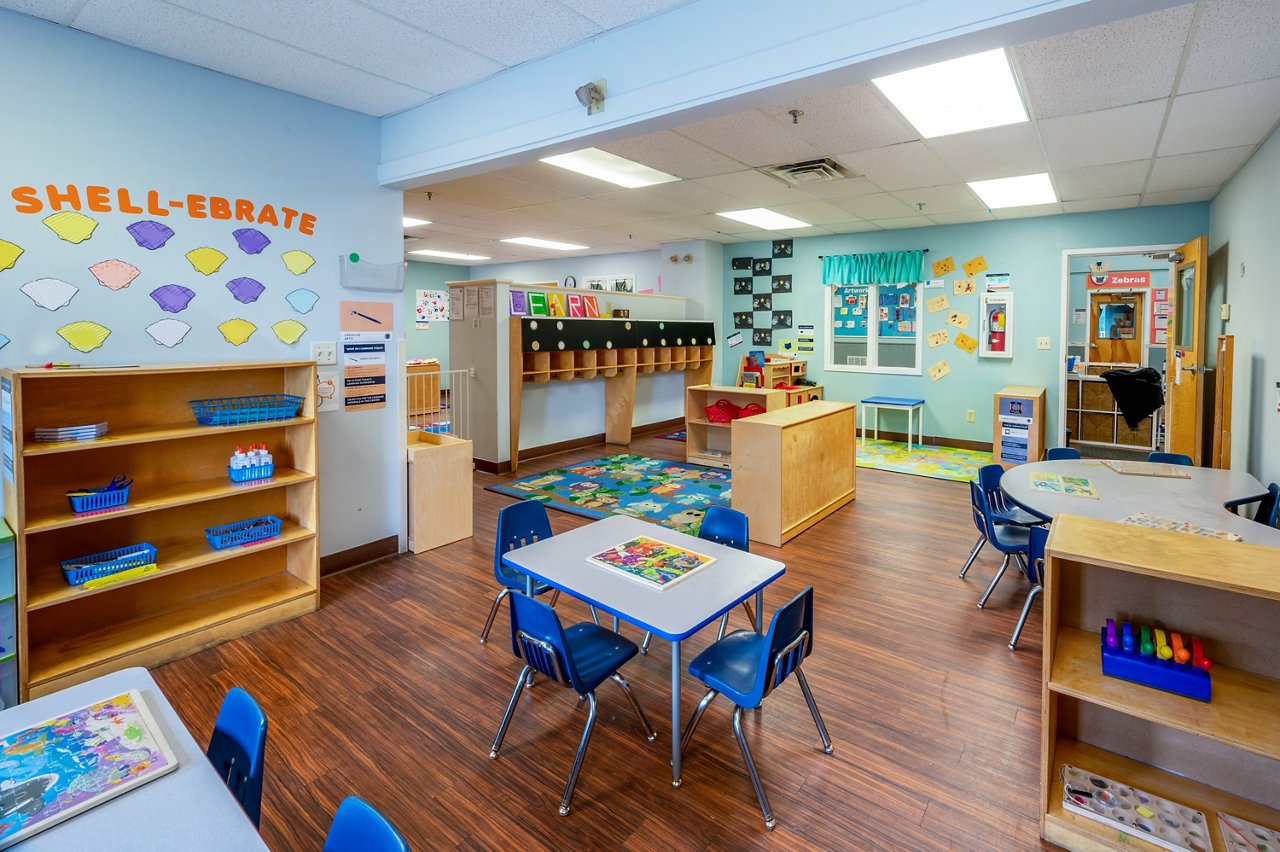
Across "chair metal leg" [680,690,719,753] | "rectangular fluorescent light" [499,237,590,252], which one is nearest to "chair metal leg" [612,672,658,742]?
"chair metal leg" [680,690,719,753]

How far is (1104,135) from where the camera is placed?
168 inches

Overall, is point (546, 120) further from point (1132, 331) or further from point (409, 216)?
point (1132, 331)

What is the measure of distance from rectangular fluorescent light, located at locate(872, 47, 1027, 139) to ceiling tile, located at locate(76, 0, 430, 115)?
2.74 m

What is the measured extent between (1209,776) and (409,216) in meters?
7.92

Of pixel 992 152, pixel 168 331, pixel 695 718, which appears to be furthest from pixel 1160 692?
Answer: pixel 168 331

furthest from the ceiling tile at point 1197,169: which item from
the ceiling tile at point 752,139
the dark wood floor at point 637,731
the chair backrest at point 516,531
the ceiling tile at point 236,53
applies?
the ceiling tile at point 236,53

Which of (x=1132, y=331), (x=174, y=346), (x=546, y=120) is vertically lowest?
(x=174, y=346)

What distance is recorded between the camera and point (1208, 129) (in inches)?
161

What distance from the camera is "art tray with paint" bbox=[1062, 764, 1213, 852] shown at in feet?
5.79

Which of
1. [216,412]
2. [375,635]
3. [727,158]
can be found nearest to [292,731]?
[375,635]

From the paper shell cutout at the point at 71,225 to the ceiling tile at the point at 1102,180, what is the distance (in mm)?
6536

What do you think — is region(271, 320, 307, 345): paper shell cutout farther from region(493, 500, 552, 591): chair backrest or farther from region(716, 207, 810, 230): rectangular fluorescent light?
region(716, 207, 810, 230): rectangular fluorescent light

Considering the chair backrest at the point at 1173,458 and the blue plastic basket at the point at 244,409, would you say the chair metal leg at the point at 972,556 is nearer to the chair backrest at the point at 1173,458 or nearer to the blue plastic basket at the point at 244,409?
the chair backrest at the point at 1173,458

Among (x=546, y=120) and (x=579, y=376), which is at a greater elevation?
(x=546, y=120)
